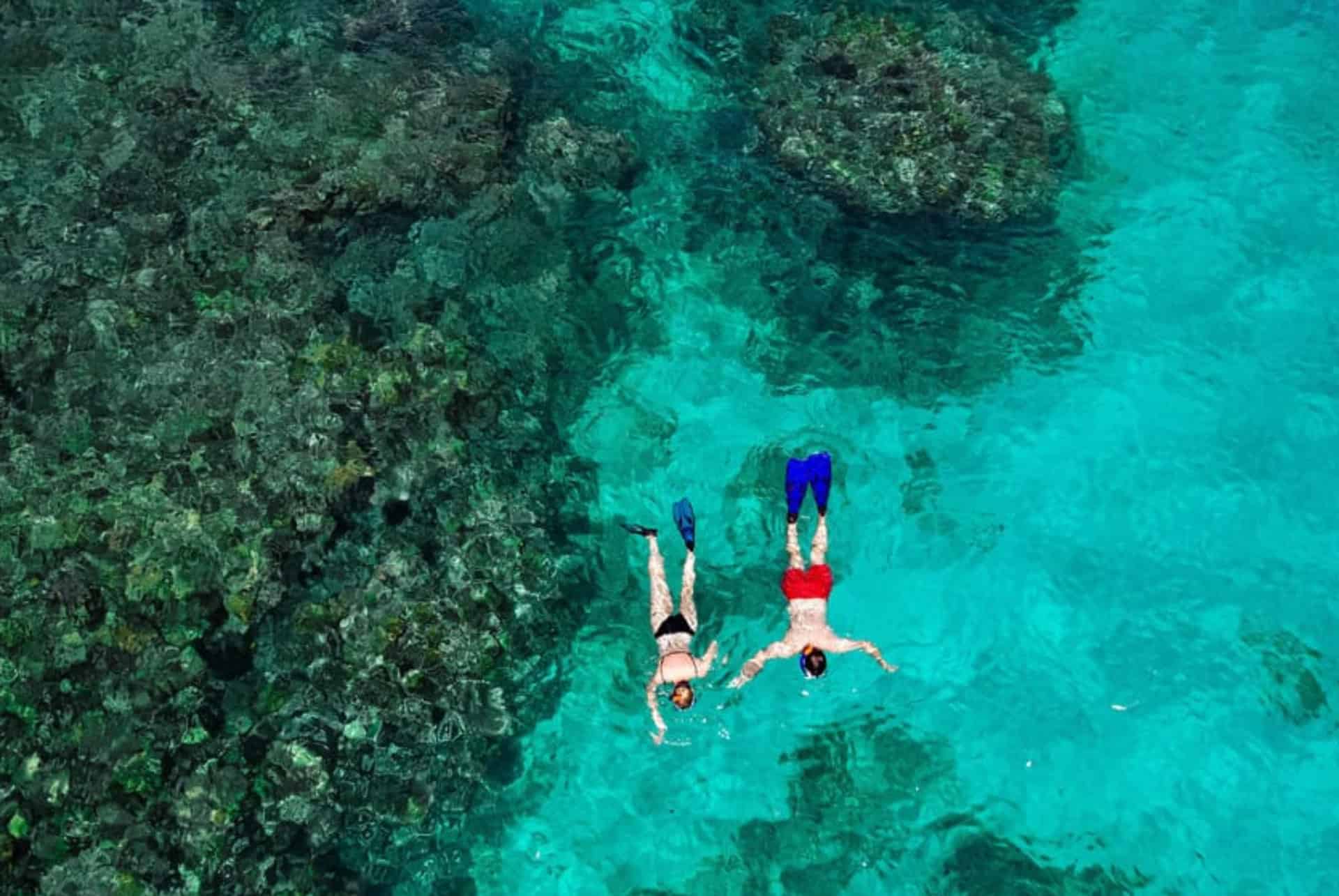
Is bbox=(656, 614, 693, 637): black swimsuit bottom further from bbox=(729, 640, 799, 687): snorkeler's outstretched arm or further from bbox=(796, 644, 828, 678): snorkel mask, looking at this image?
bbox=(796, 644, 828, 678): snorkel mask

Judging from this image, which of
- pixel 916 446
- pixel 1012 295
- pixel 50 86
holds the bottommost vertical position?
pixel 916 446

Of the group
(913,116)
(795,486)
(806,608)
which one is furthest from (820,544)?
(913,116)

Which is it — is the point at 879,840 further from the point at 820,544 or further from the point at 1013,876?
the point at 820,544

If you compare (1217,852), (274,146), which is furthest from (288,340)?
(1217,852)

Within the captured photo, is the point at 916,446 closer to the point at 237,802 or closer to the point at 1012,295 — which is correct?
the point at 1012,295

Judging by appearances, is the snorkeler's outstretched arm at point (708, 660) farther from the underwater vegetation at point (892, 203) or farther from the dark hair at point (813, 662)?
the underwater vegetation at point (892, 203)
